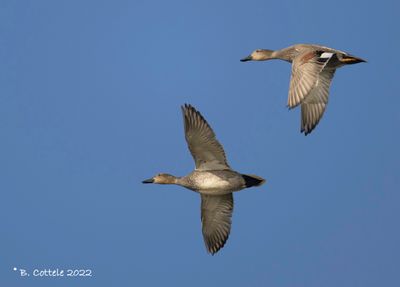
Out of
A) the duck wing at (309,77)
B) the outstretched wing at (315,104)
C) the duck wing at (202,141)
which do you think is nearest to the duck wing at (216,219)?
the duck wing at (202,141)

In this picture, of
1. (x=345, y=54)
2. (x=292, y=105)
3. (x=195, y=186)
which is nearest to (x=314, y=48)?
(x=345, y=54)

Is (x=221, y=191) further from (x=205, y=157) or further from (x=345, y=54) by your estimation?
(x=345, y=54)

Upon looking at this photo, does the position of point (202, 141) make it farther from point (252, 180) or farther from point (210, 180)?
point (252, 180)

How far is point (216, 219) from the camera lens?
21.4 m

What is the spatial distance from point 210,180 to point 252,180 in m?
0.80

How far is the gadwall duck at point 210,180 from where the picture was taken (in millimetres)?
20000

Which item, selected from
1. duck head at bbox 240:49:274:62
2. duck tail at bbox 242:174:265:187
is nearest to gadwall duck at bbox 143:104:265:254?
duck tail at bbox 242:174:265:187

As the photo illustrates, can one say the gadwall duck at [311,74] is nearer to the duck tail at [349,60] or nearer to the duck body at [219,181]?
the duck tail at [349,60]

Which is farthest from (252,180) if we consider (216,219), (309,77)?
(309,77)

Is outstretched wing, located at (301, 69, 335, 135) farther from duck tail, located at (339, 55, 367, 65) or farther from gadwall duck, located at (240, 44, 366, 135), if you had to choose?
duck tail, located at (339, 55, 367, 65)

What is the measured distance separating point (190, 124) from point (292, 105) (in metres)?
1.90

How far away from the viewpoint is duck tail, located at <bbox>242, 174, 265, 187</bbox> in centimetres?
2041

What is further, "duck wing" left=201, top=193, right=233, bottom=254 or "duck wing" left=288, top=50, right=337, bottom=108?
"duck wing" left=201, top=193, right=233, bottom=254

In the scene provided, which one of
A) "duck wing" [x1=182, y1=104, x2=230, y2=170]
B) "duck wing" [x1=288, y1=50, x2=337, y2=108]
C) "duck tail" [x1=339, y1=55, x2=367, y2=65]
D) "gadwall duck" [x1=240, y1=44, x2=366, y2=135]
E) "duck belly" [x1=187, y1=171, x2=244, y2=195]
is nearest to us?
"duck wing" [x1=182, y1=104, x2=230, y2=170]
